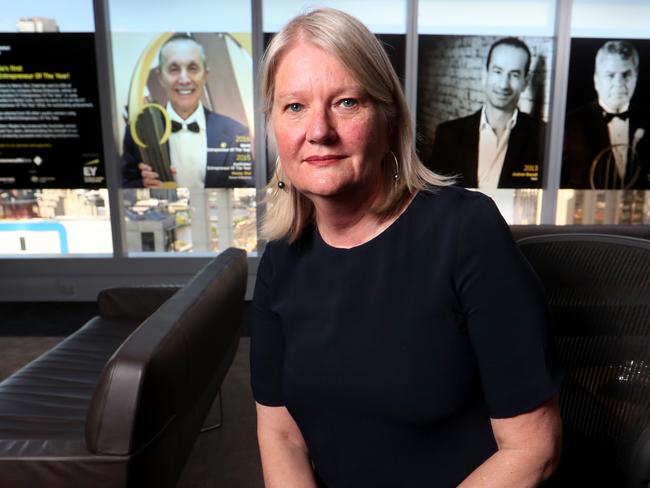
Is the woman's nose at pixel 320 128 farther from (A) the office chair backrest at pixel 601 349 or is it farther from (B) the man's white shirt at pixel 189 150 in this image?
(B) the man's white shirt at pixel 189 150

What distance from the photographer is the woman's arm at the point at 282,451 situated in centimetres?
106

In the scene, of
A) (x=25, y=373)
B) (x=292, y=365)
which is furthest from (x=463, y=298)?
(x=25, y=373)

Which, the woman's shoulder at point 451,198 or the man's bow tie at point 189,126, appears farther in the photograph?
the man's bow tie at point 189,126

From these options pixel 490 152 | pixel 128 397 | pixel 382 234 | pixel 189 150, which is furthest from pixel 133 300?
pixel 490 152

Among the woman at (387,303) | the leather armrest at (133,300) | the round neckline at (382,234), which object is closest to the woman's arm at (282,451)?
the woman at (387,303)

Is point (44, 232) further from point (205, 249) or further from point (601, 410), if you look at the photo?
point (601, 410)

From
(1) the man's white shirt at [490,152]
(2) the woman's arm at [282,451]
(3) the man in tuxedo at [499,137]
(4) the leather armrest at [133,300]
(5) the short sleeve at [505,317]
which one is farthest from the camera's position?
(1) the man's white shirt at [490,152]

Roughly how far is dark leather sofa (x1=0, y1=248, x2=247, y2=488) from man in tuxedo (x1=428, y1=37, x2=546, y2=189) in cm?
273

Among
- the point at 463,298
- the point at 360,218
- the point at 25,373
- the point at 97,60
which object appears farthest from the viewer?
the point at 97,60

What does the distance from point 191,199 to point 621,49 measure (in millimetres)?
4037

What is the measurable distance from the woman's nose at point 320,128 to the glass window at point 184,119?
3972 millimetres

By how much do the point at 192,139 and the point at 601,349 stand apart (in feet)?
14.0

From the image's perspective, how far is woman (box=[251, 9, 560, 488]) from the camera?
85 cm

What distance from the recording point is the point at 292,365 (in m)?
1.02
